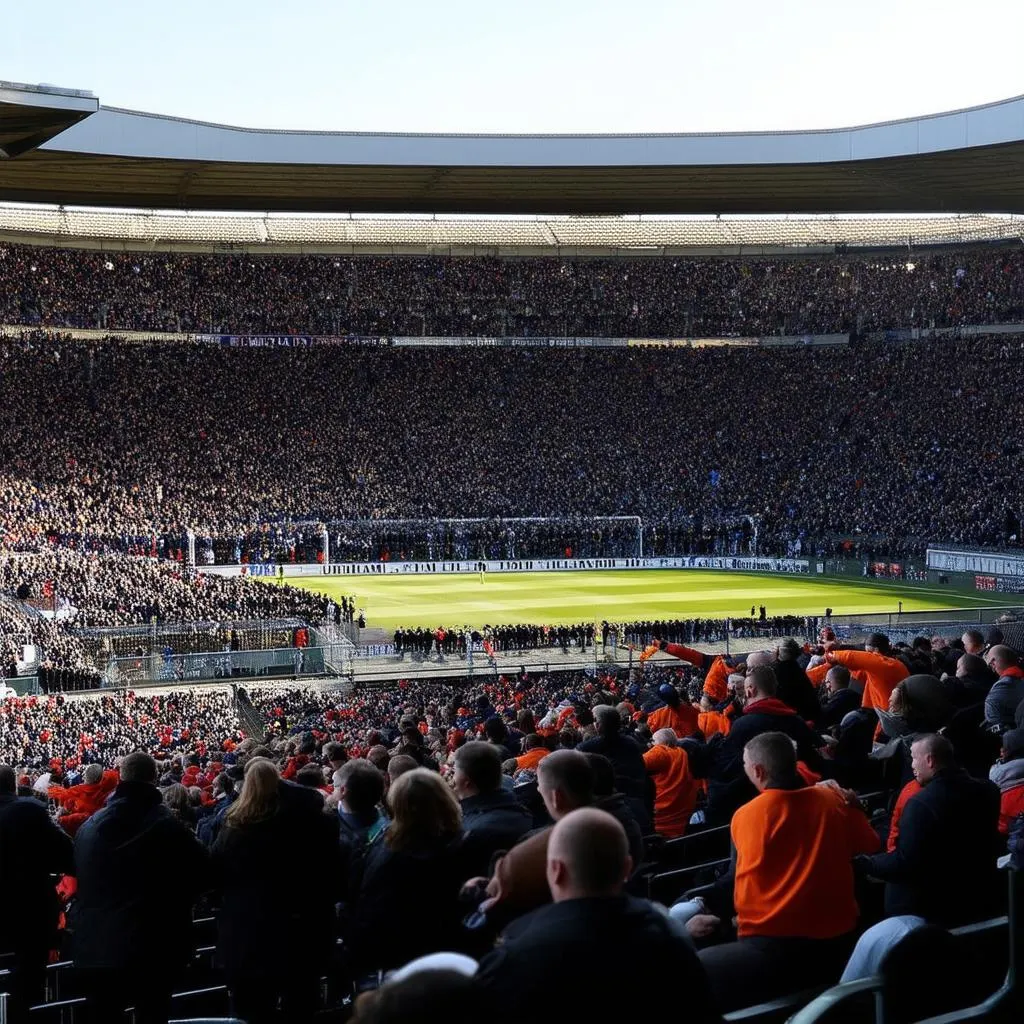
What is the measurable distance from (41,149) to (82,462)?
14.3m

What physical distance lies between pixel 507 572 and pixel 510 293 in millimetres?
22745

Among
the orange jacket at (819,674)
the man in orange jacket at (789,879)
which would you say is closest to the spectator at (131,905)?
the man in orange jacket at (789,879)

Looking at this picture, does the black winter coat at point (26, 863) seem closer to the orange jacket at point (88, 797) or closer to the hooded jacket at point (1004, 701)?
the orange jacket at point (88, 797)

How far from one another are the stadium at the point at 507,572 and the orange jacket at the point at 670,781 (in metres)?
0.03

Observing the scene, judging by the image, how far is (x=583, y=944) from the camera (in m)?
3.20

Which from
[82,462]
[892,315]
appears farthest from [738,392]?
[82,462]

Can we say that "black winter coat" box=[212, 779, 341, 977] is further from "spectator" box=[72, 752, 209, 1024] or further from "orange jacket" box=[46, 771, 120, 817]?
"orange jacket" box=[46, 771, 120, 817]

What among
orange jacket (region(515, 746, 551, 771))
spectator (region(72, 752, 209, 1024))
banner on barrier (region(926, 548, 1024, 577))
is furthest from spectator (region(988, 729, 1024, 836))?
banner on barrier (region(926, 548, 1024, 577))

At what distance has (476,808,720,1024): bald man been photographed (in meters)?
3.16

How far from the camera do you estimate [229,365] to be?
5894 centimetres

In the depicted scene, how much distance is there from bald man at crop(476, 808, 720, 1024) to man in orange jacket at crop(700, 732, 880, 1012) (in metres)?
1.62

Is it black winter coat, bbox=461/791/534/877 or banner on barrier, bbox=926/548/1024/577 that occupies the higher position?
black winter coat, bbox=461/791/534/877

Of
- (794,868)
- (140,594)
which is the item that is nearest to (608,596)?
(140,594)

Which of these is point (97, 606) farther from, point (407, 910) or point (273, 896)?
point (407, 910)
